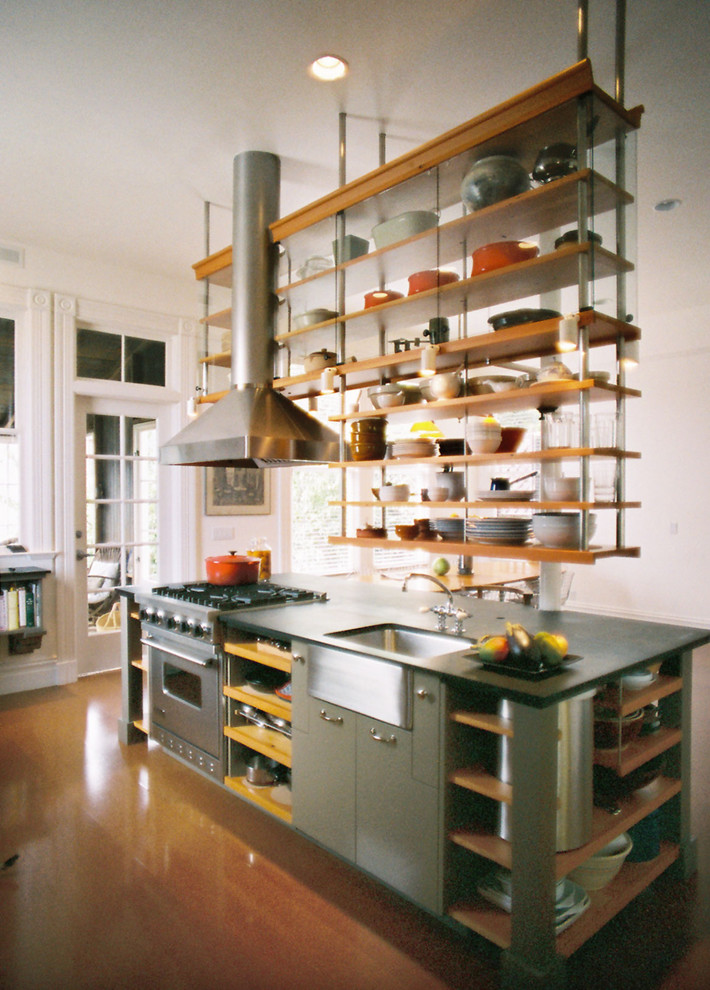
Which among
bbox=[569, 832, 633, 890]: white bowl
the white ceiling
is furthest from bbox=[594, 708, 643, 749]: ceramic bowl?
the white ceiling

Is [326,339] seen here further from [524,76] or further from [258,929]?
[258,929]

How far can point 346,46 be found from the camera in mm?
2521

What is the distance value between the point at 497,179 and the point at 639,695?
1.98m

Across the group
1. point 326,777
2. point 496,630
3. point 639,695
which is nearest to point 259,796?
point 326,777

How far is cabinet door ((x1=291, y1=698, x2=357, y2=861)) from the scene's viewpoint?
218cm

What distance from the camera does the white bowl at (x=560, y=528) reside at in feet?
7.01

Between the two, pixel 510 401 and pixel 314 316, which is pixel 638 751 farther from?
pixel 314 316

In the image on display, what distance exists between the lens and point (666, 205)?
4.01 meters

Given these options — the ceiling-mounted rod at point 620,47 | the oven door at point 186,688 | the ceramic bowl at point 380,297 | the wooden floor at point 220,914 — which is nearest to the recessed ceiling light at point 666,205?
the ceiling-mounted rod at point 620,47

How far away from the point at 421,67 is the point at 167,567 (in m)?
4.10

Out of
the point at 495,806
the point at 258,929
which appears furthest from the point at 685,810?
the point at 258,929

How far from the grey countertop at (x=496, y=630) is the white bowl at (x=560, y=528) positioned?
1.22 ft

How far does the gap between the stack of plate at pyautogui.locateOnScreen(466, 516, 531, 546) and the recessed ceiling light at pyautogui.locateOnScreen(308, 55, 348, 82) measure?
6.58 feet

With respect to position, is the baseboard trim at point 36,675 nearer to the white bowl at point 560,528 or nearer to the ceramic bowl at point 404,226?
the ceramic bowl at point 404,226
